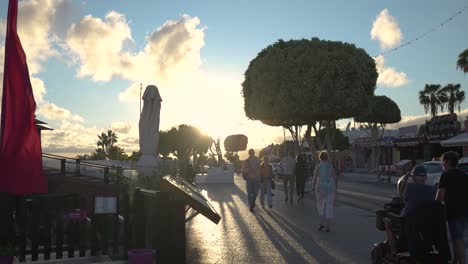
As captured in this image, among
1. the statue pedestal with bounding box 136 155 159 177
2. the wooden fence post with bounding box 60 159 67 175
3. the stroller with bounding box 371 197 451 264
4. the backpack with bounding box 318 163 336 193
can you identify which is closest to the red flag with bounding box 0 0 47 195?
the stroller with bounding box 371 197 451 264

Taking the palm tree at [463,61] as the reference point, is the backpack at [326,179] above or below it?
below

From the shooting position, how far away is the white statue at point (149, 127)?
16.2 metres

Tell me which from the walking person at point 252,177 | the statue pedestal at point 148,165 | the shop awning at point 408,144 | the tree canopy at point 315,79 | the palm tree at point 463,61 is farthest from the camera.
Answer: the shop awning at point 408,144

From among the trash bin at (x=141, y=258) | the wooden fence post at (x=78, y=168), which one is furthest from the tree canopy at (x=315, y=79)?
the trash bin at (x=141, y=258)

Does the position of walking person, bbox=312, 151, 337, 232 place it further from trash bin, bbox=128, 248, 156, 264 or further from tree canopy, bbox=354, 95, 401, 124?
tree canopy, bbox=354, 95, 401, 124

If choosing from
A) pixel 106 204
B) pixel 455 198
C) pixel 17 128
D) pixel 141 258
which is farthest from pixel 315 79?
pixel 17 128

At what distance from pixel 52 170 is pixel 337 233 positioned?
10.8 metres

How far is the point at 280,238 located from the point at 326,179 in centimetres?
184

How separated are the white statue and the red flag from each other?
10.9 m

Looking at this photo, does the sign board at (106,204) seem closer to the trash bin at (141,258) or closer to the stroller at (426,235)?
the trash bin at (141,258)

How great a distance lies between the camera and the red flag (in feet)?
16.6

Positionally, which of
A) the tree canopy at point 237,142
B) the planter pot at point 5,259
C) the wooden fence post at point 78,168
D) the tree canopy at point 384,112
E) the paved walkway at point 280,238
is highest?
the tree canopy at point 384,112

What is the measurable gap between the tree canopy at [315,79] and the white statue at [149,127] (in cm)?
1041

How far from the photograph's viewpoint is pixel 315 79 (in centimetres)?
2477
